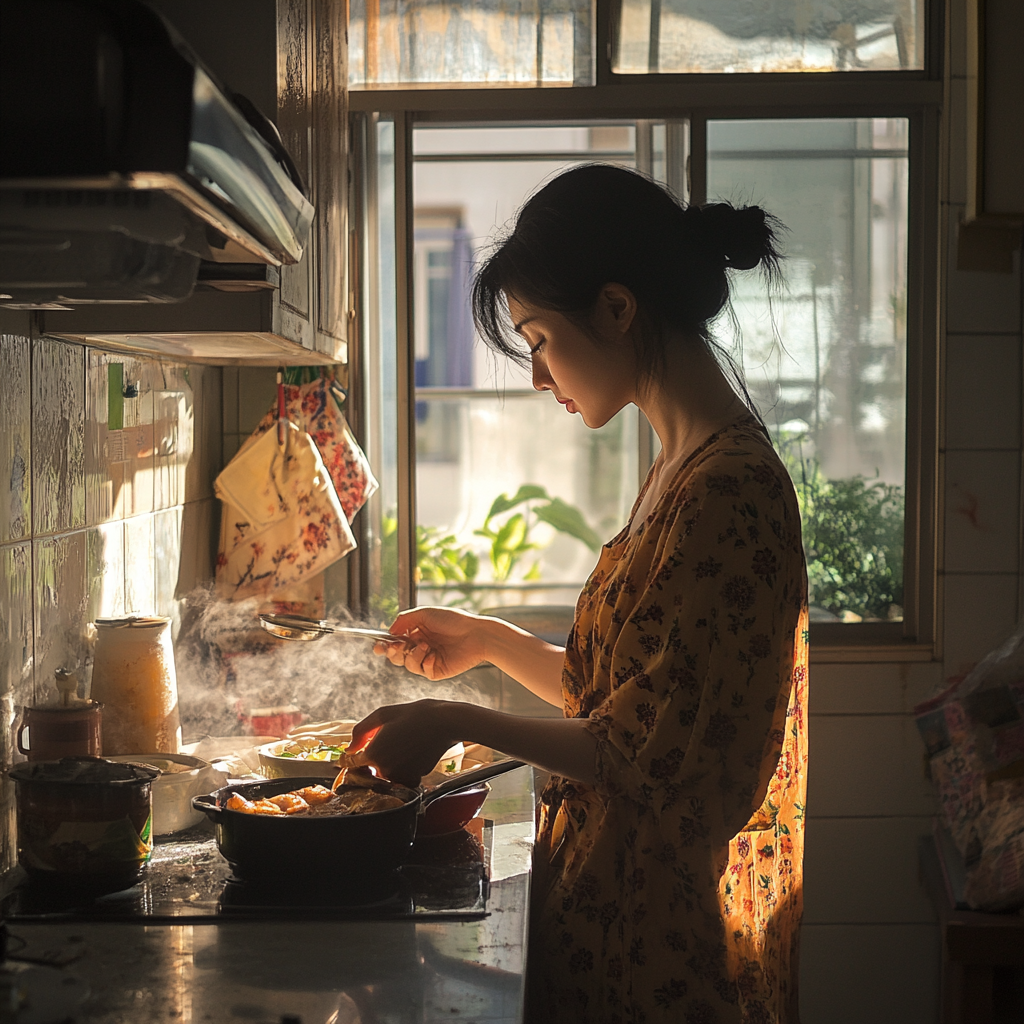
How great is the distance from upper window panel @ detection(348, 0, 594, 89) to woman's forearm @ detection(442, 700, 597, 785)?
177 centimetres

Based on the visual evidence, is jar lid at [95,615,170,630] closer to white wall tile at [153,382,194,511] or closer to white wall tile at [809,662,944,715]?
white wall tile at [153,382,194,511]

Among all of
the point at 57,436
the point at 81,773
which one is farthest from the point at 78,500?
the point at 81,773

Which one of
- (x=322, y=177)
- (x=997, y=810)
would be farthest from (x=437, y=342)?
(x=997, y=810)

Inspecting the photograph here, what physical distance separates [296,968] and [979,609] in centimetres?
191

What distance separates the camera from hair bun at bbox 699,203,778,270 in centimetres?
123

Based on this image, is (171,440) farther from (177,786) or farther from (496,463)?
(496,463)

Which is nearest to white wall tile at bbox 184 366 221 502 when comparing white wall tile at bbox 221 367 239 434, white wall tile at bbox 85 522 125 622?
white wall tile at bbox 221 367 239 434

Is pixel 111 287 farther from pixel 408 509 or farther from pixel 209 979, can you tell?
pixel 408 509

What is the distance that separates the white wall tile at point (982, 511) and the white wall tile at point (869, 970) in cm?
84

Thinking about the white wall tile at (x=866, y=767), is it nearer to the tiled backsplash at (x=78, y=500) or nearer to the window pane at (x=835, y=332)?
the window pane at (x=835, y=332)

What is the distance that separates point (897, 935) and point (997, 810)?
84 cm

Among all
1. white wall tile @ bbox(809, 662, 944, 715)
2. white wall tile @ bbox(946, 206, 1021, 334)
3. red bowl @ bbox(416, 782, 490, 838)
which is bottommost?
white wall tile @ bbox(809, 662, 944, 715)

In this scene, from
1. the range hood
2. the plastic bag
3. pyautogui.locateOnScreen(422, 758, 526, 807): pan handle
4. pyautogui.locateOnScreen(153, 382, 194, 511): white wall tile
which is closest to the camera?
the range hood

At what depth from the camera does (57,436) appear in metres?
1.43
